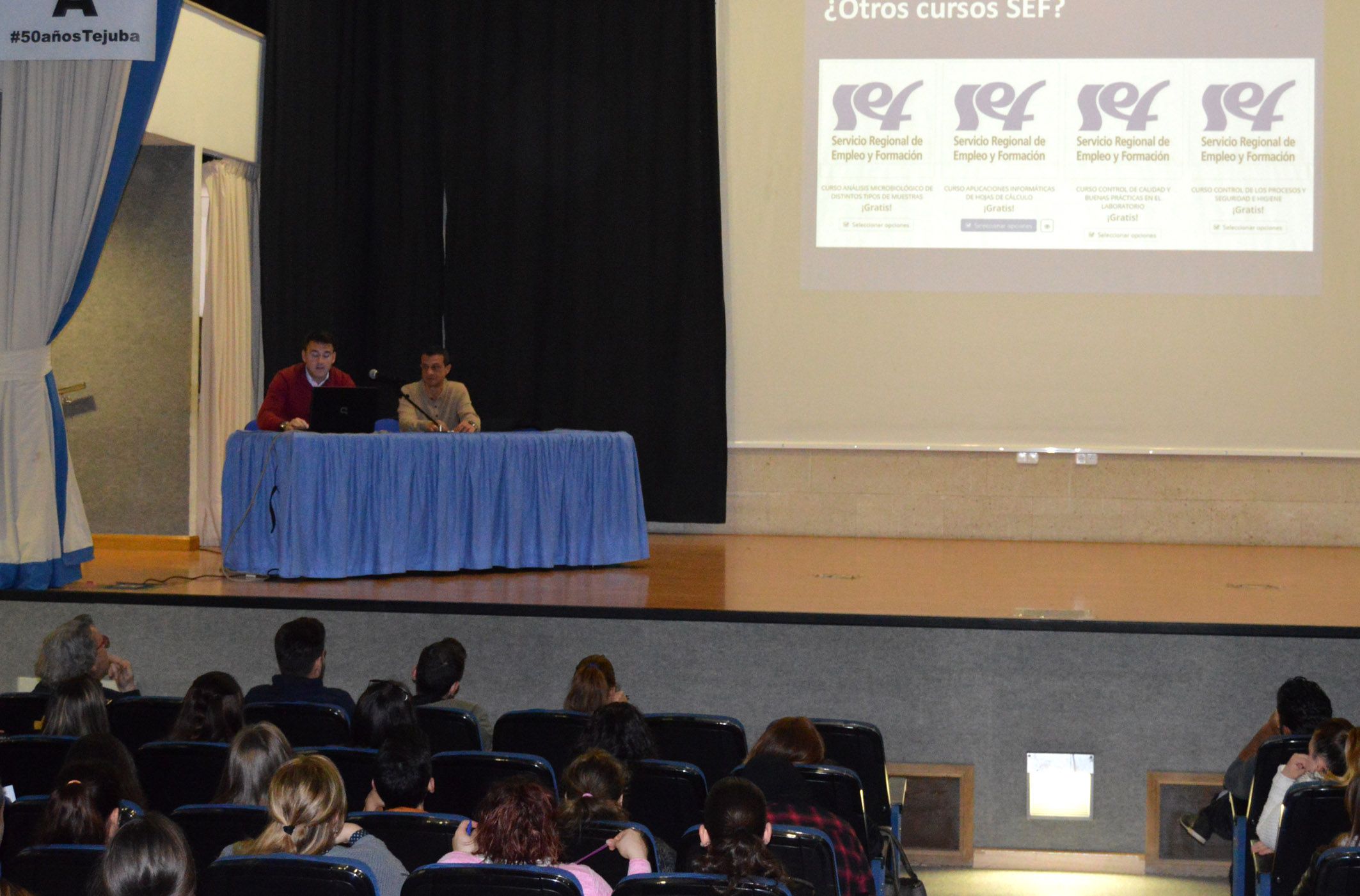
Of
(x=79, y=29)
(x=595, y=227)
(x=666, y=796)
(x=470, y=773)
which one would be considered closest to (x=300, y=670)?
(x=470, y=773)

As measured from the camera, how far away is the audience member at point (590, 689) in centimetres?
427

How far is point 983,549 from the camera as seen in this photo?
8.69m

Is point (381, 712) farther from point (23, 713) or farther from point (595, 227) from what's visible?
point (595, 227)

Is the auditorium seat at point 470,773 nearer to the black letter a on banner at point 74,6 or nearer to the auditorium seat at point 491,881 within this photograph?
the auditorium seat at point 491,881

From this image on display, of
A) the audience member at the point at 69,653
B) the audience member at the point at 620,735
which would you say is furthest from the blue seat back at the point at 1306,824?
the audience member at the point at 69,653

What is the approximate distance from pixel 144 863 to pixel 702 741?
2048mm

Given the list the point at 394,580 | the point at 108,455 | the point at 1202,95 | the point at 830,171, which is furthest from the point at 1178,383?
the point at 108,455

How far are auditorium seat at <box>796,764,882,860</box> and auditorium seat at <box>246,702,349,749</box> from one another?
142 centimetres

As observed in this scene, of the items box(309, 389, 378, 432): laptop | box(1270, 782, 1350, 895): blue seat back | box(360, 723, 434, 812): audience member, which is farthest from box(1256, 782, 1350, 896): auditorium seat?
box(309, 389, 378, 432): laptop

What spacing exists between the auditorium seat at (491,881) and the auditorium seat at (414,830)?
0.37 m

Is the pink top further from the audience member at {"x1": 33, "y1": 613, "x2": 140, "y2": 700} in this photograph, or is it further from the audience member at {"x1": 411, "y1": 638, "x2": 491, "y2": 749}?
the audience member at {"x1": 33, "y1": 613, "x2": 140, "y2": 700}

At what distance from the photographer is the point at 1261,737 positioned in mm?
4555

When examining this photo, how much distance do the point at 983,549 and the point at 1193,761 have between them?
10.7ft

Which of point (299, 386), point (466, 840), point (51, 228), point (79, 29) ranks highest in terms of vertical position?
point (79, 29)
